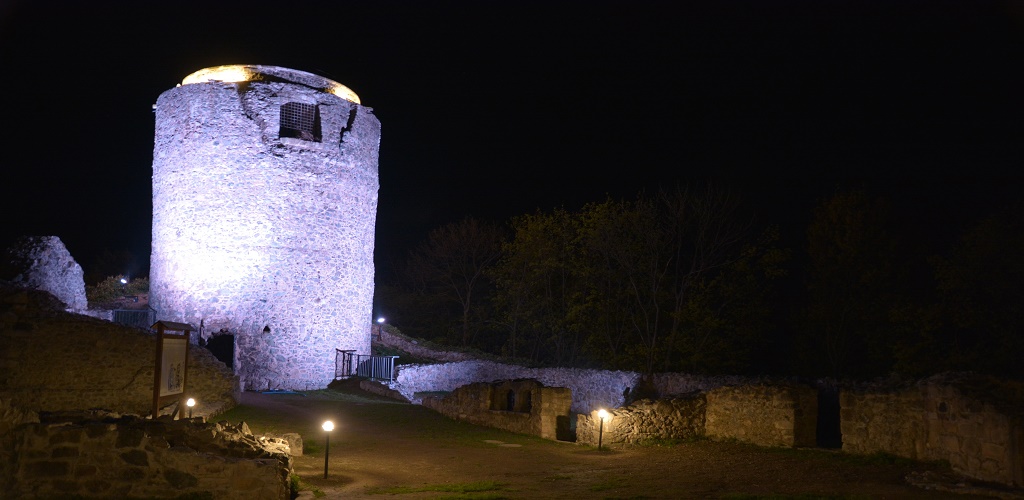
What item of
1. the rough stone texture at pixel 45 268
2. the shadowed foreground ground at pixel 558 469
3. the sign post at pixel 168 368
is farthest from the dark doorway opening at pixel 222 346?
the sign post at pixel 168 368

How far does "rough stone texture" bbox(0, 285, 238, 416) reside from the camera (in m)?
14.6

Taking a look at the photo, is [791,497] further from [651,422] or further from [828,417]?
[828,417]

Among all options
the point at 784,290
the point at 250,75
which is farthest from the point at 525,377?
the point at 784,290

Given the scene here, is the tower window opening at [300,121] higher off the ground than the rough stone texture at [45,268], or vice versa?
the tower window opening at [300,121]

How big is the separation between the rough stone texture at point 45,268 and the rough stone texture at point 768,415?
1644 cm

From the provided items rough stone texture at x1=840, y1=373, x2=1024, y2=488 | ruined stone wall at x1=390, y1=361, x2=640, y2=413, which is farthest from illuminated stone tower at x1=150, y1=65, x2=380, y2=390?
rough stone texture at x1=840, y1=373, x2=1024, y2=488

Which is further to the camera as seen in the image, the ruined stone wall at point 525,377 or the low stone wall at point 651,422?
the ruined stone wall at point 525,377

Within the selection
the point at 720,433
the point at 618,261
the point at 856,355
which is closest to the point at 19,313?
the point at 720,433

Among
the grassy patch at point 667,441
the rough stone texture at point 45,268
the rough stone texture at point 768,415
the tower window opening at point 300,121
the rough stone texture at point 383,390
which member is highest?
the tower window opening at point 300,121

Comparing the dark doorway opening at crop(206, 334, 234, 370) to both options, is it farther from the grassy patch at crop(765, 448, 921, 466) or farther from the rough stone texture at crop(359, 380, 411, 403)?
the grassy patch at crop(765, 448, 921, 466)

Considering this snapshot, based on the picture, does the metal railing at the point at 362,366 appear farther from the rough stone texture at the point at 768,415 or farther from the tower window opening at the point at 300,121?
the rough stone texture at the point at 768,415

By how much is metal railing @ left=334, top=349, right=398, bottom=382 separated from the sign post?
1324cm

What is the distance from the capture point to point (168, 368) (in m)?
10.6

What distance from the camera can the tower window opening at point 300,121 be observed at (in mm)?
23500
